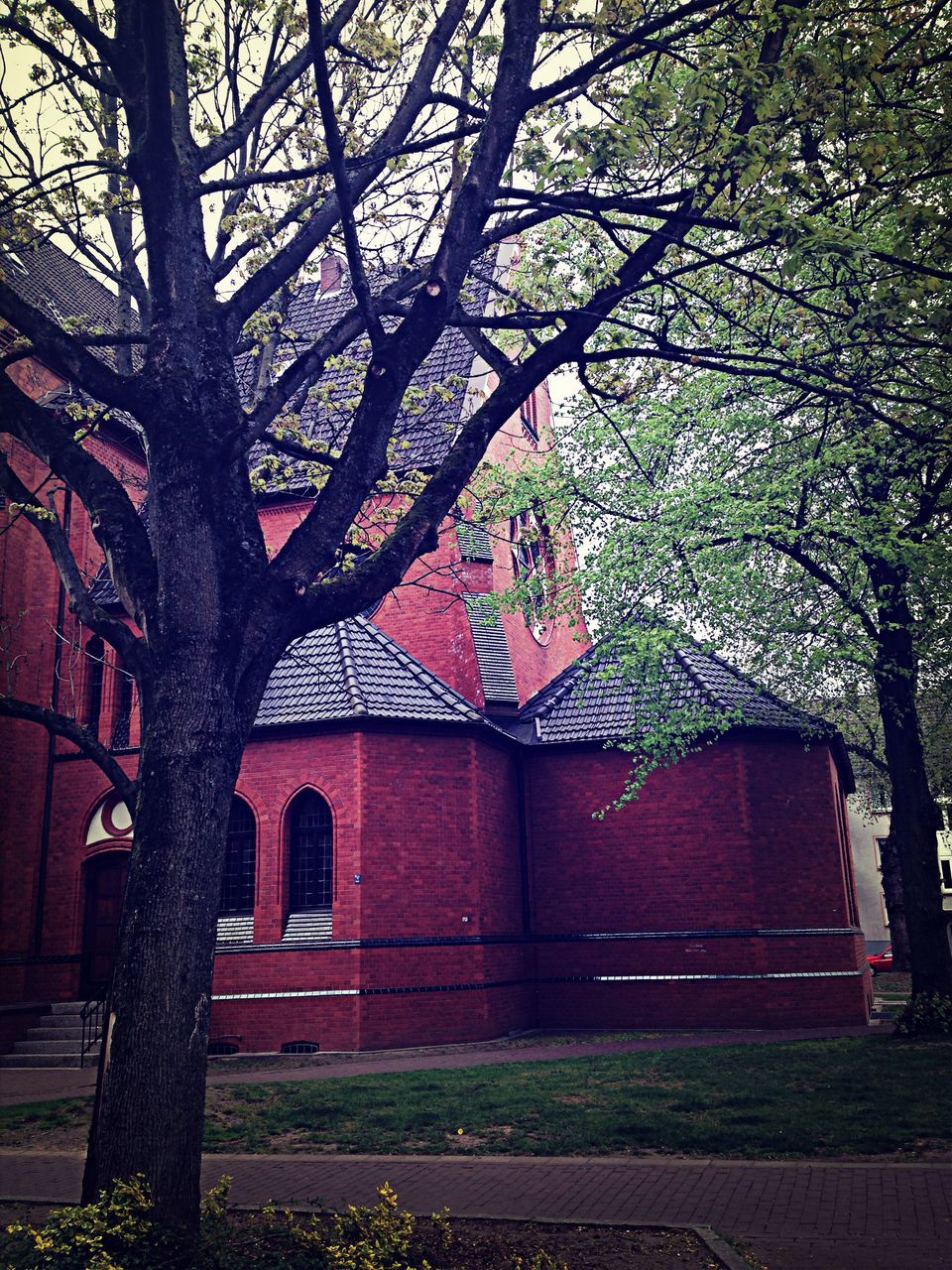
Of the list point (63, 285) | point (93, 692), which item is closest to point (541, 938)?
point (93, 692)

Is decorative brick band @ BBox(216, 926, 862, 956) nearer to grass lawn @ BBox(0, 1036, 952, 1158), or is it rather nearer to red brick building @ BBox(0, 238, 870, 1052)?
red brick building @ BBox(0, 238, 870, 1052)

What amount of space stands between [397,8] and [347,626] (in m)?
11.2

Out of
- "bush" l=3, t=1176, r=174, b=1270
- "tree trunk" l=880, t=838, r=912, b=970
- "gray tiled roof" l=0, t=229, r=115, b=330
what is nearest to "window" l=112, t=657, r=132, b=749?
"gray tiled roof" l=0, t=229, r=115, b=330

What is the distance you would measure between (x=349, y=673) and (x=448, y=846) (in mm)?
3343

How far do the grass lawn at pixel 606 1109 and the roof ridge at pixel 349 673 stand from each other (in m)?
6.00

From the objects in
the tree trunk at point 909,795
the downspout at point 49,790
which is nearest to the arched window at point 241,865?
the downspout at point 49,790

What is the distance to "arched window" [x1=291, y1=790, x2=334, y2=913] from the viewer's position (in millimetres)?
16688

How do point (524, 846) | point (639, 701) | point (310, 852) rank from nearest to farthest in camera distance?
point (310, 852) → point (639, 701) → point (524, 846)

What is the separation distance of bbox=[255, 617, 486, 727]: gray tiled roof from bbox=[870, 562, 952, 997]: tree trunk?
652cm

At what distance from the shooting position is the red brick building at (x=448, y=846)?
16203 millimetres

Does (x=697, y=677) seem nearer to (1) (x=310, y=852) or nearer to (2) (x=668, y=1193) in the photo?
(1) (x=310, y=852)

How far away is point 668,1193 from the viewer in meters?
6.93

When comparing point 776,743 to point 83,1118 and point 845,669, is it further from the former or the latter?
point 83,1118

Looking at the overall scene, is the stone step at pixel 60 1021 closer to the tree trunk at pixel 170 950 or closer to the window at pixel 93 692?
the window at pixel 93 692
